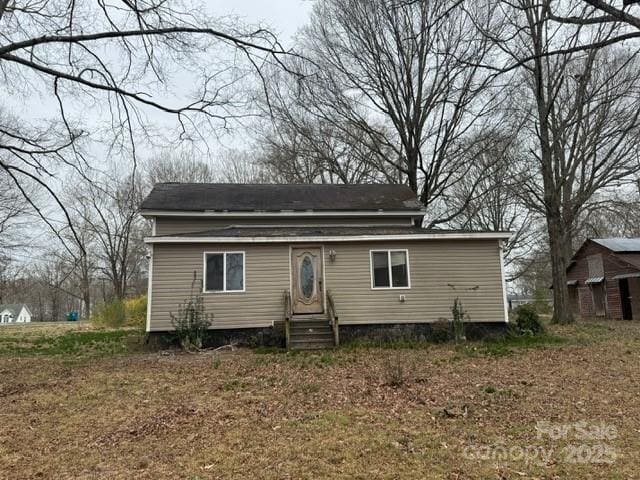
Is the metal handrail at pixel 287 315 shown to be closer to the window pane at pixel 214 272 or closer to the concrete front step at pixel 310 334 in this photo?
the concrete front step at pixel 310 334

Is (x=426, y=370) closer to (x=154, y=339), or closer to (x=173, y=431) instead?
(x=173, y=431)

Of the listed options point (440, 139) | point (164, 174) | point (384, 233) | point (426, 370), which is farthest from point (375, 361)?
point (164, 174)

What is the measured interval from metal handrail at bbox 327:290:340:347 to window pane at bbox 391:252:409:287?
2003mm

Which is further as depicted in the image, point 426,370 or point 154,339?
point 154,339

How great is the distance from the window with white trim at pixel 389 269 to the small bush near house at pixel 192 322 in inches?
197

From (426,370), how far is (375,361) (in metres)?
1.34

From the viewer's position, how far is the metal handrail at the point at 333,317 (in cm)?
1129

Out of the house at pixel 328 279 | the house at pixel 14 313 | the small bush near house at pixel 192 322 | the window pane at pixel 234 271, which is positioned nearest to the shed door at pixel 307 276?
the house at pixel 328 279

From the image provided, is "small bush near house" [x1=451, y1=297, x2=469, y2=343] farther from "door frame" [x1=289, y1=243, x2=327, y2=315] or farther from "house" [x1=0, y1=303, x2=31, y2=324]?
"house" [x1=0, y1=303, x2=31, y2=324]

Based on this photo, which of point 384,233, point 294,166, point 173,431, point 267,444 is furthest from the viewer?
point 294,166

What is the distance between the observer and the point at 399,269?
12492 millimetres

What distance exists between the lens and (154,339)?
1162 cm

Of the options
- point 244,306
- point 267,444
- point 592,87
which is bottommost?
point 267,444

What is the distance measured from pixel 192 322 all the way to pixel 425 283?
6.84 m
